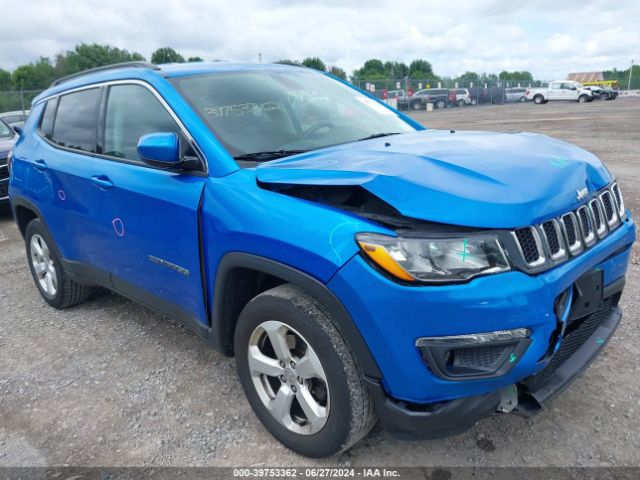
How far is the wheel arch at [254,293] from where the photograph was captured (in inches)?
79.6

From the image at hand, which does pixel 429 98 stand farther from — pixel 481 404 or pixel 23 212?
pixel 481 404

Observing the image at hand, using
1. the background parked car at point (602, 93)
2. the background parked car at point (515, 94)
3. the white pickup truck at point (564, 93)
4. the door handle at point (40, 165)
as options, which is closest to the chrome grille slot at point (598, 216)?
the door handle at point (40, 165)

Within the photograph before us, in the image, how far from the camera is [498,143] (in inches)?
103

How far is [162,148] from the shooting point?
8.34 ft

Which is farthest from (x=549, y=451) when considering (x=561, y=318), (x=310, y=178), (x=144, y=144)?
(x=144, y=144)

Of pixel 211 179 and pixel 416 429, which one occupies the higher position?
pixel 211 179

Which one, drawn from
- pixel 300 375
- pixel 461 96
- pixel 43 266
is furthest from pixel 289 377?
pixel 461 96

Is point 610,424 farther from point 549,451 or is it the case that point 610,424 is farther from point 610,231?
point 610,231

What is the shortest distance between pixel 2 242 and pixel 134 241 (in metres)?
4.82

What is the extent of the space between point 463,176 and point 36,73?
236ft

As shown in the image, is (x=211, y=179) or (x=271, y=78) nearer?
(x=211, y=179)

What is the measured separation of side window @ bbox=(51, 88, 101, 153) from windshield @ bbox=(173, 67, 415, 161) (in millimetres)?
920

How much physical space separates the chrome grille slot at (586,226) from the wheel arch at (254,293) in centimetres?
105

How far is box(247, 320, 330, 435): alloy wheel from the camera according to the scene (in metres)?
2.27
